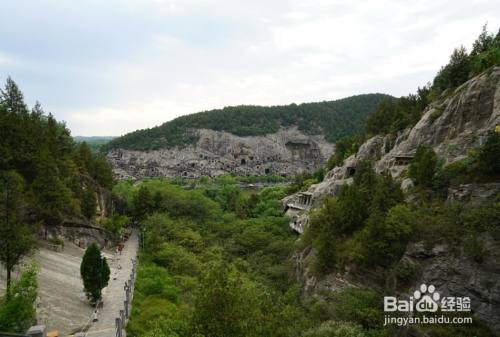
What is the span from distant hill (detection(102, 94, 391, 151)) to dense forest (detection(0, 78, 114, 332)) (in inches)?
3544

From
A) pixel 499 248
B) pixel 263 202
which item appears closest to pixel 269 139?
pixel 263 202

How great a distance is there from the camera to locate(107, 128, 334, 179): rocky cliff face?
132250 millimetres

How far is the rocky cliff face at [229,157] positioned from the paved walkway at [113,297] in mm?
92253

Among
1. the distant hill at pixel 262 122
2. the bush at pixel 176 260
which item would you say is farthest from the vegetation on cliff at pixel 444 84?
the distant hill at pixel 262 122

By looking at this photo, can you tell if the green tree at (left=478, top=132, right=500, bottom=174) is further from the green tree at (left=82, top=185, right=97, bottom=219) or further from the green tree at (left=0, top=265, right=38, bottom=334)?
the green tree at (left=82, top=185, right=97, bottom=219)

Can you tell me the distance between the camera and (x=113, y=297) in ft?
75.6

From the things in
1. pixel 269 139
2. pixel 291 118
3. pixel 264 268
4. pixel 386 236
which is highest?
pixel 291 118

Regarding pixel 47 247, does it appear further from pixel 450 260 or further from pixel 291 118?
pixel 291 118

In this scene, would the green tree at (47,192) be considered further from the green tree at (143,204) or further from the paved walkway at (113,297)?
the green tree at (143,204)

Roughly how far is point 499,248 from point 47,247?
31574 mm

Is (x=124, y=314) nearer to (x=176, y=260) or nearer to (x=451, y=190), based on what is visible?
(x=176, y=260)

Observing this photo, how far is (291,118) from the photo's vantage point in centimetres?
16588

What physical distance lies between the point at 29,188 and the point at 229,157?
112m

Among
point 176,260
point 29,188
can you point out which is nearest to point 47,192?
point 29,188
